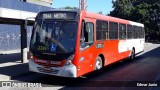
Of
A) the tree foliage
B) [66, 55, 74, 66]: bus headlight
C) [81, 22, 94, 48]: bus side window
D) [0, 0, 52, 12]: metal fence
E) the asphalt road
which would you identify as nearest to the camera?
[66, 55, 74, 66]: bus headlight

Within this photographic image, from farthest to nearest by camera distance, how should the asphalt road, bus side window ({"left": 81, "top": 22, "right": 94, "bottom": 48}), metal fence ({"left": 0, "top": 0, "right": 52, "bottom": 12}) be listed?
metal fence ({"left": 0, "top": 0, "right": 52, "bottom": 12}) < bus side window ({"left": 81, "top": 22, "right": 94, "bottom": 48}) < the asphalt road

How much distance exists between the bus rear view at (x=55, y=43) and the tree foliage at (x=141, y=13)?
52800mm

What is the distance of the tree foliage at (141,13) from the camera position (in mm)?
62875

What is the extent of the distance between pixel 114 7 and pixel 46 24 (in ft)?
186

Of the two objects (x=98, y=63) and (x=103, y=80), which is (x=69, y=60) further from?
(x=98, y=63)

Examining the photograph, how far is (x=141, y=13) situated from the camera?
204ft

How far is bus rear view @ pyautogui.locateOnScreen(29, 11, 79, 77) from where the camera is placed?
10773 millimetres

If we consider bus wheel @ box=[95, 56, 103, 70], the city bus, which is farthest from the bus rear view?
bus wheel @ box=[95, 56, 103, 70]

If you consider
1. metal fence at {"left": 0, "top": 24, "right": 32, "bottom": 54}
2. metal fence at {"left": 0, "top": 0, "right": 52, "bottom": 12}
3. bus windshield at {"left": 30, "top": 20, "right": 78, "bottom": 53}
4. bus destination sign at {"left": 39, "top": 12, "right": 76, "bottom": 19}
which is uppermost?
metal fence at {"left": 0, "top": 0, "right": 52, "bottom": 12}

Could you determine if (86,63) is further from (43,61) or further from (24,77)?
(24,77)

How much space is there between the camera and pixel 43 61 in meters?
11.1

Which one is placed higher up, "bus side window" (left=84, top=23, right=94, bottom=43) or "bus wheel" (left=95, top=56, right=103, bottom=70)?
"bus side window" (left=84, top=23, right=94, bottom=43)

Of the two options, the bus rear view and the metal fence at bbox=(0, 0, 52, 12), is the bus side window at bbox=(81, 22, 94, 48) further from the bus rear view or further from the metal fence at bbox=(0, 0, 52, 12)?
the metal fence at bbox=(0, 0, 52, 12)

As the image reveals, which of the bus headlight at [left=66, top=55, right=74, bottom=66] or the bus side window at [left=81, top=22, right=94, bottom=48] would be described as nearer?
the bus headlight at [left=66, top=55, right=74, bottom=66]
